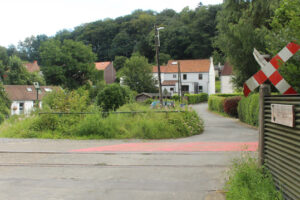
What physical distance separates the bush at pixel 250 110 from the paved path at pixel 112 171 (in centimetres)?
754

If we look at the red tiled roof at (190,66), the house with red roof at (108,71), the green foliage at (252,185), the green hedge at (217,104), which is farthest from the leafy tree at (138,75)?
the green foliage at (252,185)

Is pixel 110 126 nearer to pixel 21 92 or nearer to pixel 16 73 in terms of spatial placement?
pixel 21 92

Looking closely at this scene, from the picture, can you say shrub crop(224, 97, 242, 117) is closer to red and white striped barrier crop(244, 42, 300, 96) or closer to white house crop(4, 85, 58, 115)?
red and white striped barrier crop(244, 42, 300, 96)

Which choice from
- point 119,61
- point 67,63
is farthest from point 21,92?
point 119,61

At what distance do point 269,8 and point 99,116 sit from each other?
1484 cm

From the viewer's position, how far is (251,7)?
2197 centimetres

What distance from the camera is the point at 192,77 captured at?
77.5m

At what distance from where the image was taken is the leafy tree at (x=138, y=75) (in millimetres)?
64125

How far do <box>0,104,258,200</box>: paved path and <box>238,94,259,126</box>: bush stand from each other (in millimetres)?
7541

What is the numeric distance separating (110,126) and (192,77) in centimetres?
6474

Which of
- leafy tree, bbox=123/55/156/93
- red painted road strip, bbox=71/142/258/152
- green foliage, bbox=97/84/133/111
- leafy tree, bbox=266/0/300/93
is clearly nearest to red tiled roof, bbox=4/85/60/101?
leafy tree, bbox=123/55/156/93

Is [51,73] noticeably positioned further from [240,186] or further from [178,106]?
[240,186]

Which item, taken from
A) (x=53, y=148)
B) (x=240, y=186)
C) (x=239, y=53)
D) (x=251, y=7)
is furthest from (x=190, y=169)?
(x=251, y=7)

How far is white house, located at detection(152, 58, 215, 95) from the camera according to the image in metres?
75.8
